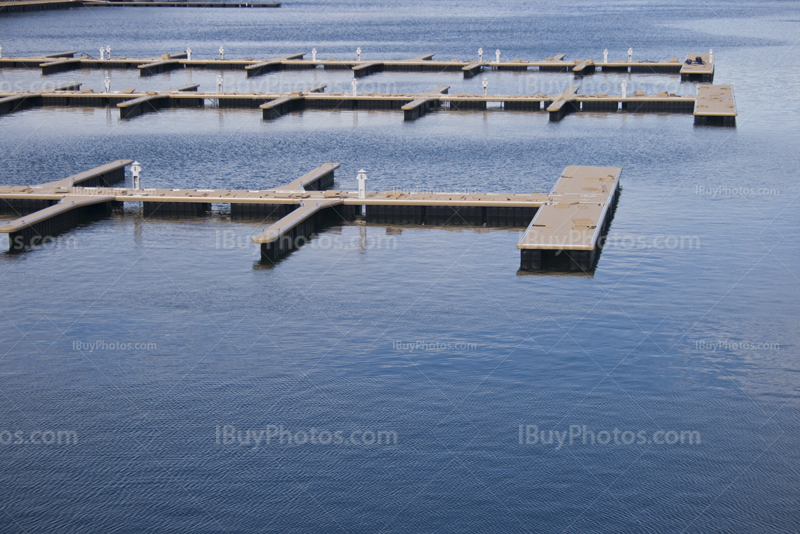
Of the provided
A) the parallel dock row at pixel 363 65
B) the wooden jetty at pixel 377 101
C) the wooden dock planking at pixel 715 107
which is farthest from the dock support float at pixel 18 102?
the wooden dock planking at pixel 715 107

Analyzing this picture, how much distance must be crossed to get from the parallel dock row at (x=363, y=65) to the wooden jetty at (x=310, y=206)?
49851 millimetres

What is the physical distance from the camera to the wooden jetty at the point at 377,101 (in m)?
68.1

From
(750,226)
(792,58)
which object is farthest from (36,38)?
(750,226)

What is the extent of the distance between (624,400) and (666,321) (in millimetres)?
5785

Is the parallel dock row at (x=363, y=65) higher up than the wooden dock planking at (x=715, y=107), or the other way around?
→ the parallel dock row at (x=363, y=65)

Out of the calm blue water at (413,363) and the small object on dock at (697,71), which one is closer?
the calm blue water at (413,363)

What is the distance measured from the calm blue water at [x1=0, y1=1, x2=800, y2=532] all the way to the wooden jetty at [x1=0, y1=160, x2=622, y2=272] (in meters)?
0.95

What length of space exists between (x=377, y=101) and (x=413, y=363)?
47.3 m

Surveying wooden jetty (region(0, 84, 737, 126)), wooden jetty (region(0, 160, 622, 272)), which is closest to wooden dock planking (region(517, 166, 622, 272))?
wooden jetty (region(0, 160, 622, 272))

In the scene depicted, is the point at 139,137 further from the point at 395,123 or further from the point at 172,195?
the point at 172,195

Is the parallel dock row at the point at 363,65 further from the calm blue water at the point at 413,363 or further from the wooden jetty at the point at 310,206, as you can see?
the wooden jetty at the point at 310,206

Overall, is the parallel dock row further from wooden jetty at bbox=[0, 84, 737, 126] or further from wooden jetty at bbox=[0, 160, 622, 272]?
wooden jetty at bbox=[0, 160, 622, 272]

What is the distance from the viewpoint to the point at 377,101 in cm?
7169

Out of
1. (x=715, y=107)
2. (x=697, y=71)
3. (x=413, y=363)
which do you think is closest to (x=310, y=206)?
(x=413, y=363)
